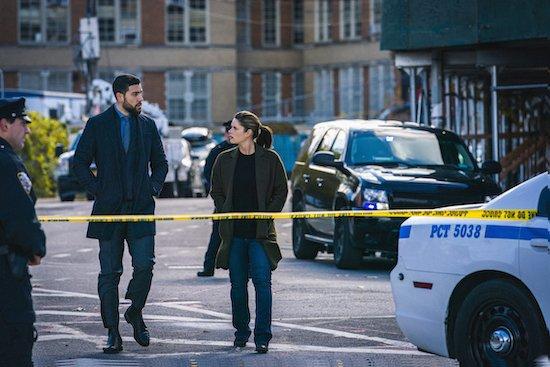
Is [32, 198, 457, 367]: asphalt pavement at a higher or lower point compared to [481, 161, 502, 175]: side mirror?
lower

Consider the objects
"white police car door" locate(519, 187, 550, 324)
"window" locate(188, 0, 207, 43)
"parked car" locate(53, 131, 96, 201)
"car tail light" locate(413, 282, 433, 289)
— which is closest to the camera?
"white police car door" locate(519, 187, 550, 324)

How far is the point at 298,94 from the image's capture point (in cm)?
8062

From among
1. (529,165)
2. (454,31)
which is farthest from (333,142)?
(529,165)

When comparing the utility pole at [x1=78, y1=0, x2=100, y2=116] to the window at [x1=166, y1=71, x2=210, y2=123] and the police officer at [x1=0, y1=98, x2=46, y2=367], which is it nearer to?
the window at [x1=166, y1=71, x2=210, y2=123]

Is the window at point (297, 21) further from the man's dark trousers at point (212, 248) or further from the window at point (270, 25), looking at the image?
the man's dark trousers at point (212, 248)

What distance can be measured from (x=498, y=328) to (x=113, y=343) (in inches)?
131

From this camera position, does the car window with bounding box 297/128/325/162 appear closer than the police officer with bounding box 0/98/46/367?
No

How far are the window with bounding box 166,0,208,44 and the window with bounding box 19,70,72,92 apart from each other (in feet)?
17.0

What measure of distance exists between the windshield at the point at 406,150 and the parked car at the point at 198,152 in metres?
26.4

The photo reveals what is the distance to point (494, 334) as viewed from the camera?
32.4 ft

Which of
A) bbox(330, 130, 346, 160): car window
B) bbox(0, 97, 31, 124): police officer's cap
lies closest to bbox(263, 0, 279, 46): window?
bbox(330, 130, 346, 160): car window

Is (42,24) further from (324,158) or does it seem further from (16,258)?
(16,258)

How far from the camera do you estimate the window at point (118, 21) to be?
76.1 meters

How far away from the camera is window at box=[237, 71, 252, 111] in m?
79.3
